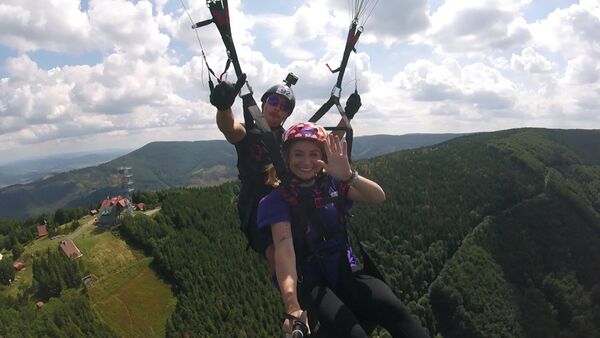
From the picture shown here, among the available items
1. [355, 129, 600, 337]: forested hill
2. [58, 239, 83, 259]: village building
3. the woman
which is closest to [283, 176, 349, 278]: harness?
the woman

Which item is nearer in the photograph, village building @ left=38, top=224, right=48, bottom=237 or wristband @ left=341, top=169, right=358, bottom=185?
wristband @ left=341, top=169, right=358, bottom=185

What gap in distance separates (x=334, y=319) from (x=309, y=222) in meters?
1.23

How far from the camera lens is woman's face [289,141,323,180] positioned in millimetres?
5590

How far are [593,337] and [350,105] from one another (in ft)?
473

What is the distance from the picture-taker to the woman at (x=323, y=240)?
5.14m

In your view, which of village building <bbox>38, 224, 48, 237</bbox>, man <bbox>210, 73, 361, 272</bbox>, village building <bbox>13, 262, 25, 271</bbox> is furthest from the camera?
village building <bbox>38, 224, 48, 237</bbox>

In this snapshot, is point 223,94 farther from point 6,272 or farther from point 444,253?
point 444,253

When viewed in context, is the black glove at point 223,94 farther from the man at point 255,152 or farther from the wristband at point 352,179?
the wristband at point 352,179

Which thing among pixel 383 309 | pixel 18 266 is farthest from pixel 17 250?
pixel 383 309

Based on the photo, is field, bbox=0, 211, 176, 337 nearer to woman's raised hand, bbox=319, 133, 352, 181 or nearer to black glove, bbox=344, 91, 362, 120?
black glove, bbox=344, 91, 362, 120

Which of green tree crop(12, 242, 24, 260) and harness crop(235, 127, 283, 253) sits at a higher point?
harness crop(235, 127, 283, 253)

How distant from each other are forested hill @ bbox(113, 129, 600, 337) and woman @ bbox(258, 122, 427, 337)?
74013 millimetres

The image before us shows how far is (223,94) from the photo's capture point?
18.4 feet

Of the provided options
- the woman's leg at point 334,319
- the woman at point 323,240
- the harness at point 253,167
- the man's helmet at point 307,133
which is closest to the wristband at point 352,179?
the woman at point 323,240
